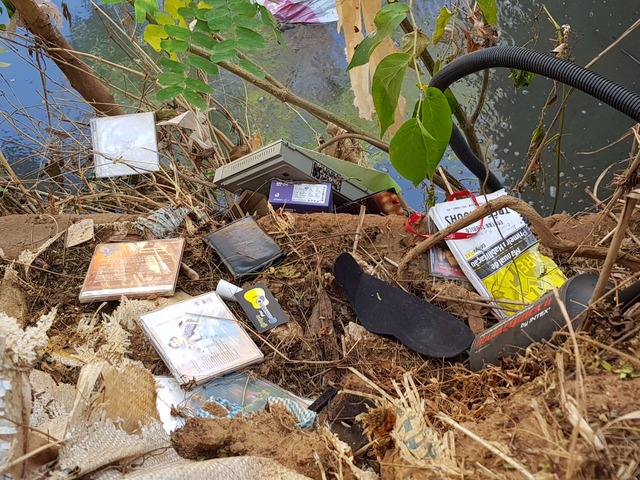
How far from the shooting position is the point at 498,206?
180 centimetres

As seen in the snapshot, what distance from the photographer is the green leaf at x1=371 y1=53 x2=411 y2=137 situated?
171 cm

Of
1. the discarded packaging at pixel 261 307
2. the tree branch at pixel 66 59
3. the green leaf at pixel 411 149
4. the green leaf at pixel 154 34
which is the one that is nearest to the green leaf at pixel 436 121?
the green leaf at pixel 411 149

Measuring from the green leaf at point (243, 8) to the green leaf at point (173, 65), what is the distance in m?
0.32

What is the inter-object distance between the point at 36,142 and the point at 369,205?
1.90 metres

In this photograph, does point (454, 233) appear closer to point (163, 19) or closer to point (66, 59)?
point (163, 19)

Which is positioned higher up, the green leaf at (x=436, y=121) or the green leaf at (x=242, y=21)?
the green leaf at (x=242, y=21)

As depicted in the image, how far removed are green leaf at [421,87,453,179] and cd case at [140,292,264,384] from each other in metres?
0.80

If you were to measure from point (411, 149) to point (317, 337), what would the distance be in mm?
673

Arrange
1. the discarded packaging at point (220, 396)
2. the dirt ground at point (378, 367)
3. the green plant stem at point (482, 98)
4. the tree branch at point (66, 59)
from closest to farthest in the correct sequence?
1. the dirt ground at point (378, 367)
2. the discarded packaging at point (220, 396)
3. the green plant stem at point (482, 98)
4. the tree branch at point (66, 59)

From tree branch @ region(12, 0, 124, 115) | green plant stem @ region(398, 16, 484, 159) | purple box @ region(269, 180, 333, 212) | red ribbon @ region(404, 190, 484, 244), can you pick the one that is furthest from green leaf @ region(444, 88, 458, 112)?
tree branch @ region(12, 0, 124, 115)

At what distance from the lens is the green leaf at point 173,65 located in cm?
228

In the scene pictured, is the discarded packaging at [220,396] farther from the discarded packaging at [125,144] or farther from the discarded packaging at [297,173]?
the discarded packaging at [125,144]

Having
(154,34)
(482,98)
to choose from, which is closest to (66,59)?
(154,34)

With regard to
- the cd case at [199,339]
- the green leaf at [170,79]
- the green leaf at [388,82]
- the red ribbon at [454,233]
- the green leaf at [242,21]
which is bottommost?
the cd case at [199,339]
